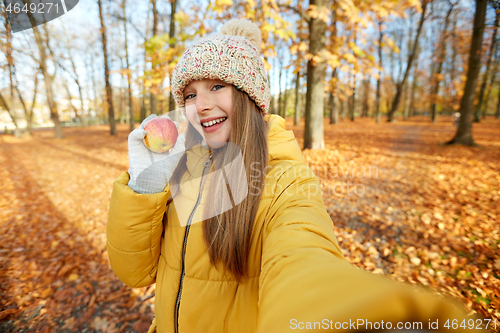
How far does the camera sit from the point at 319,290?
2.09 ft

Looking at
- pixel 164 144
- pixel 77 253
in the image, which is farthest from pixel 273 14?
pixel 77 253

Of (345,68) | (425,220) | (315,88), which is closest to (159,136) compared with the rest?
(425,220)

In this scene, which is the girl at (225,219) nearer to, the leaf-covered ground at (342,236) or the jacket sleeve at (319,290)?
the jacket sleeve at (319,290)

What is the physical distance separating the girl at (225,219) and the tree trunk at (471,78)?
11.7 meters

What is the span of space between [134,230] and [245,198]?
0.69 metres

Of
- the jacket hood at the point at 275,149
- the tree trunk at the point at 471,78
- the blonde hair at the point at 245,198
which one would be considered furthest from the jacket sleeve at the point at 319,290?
the tree trunk at the point at 471,78

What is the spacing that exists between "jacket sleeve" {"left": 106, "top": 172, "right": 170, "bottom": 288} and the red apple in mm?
251

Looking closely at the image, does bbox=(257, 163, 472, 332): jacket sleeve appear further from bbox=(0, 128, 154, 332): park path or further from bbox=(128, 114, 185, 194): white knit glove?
bbox=(0, 128, 154, 332): park path

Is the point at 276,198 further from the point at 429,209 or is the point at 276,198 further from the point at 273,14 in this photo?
the point at 273,14

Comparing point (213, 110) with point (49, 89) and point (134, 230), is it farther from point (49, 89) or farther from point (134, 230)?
point (49, 89)

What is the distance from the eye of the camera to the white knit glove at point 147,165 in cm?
126

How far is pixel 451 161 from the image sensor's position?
283 inches

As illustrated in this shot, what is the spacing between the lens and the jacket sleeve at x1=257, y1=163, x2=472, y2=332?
→ 19.1 inches

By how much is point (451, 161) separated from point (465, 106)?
3.90m
